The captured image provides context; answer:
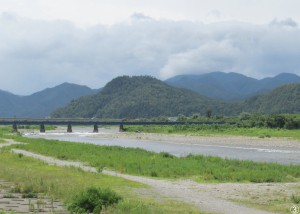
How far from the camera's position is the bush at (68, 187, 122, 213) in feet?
49.5

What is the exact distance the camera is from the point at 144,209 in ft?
49.4

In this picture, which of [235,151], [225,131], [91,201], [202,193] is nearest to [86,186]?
[202,193]

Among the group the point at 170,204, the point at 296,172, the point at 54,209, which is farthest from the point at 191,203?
the point at 296,172

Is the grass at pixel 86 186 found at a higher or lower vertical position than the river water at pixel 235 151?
higher

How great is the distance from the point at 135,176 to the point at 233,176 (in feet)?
18.4

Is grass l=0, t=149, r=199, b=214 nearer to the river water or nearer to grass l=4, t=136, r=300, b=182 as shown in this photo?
grass l=4, t=136, r=300, b=182

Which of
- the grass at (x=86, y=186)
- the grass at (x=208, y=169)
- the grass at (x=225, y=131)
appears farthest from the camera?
the grass at (x=225, y=131)

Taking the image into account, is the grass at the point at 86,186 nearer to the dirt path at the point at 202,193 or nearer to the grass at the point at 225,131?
the dirt path at the point at 202,193

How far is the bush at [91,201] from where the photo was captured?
49.5 ft

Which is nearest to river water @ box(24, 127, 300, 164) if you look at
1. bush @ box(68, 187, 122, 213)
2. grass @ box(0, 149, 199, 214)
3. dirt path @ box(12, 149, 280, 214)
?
dirt path @ box(12, 149, 280, 214)

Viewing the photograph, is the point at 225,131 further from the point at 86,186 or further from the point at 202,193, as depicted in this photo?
the point at 86,186

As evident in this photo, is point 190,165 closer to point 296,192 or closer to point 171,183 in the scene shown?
point 171,183

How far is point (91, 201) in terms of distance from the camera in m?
15.5

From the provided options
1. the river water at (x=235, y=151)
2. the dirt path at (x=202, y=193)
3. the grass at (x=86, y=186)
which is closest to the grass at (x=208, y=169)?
the dirt path at (x=202, y=193)
